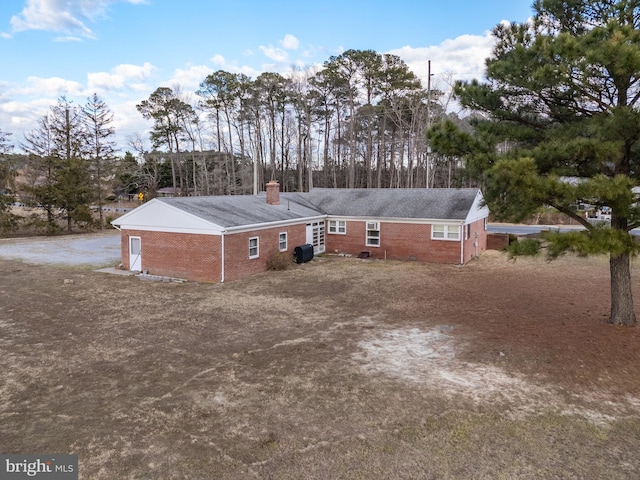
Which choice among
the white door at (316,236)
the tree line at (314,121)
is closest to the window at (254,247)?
the white door at (316,236)

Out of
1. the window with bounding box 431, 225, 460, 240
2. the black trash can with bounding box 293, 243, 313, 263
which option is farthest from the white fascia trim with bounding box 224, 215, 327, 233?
the window with bounding box 431, 225, 460, 240

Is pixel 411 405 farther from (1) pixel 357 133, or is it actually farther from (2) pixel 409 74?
(1) pixel 357 133

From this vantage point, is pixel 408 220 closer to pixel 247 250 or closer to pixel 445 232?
pixel 445 232

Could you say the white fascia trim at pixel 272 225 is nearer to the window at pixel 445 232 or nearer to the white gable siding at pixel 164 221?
the white gable siding at pixel 164 221

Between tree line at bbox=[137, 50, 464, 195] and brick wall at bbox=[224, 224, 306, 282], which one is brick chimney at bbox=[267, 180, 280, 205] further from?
tree line at bbox=[137, 50, 464, 195]

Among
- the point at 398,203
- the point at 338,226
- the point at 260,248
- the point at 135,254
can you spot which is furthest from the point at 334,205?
the point at 135,254

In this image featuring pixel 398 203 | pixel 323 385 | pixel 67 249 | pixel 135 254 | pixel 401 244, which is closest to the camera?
pixel 323 385

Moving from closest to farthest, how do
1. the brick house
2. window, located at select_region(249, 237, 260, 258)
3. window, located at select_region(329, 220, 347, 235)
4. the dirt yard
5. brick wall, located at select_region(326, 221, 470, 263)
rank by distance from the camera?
the dirt yard → the brick house → window, located at select_region(249, 237, 260, 258) → brick wall, located at select_region(326, 221, 470, 263) → window, located at select_region(329, 220, 347, 235)
